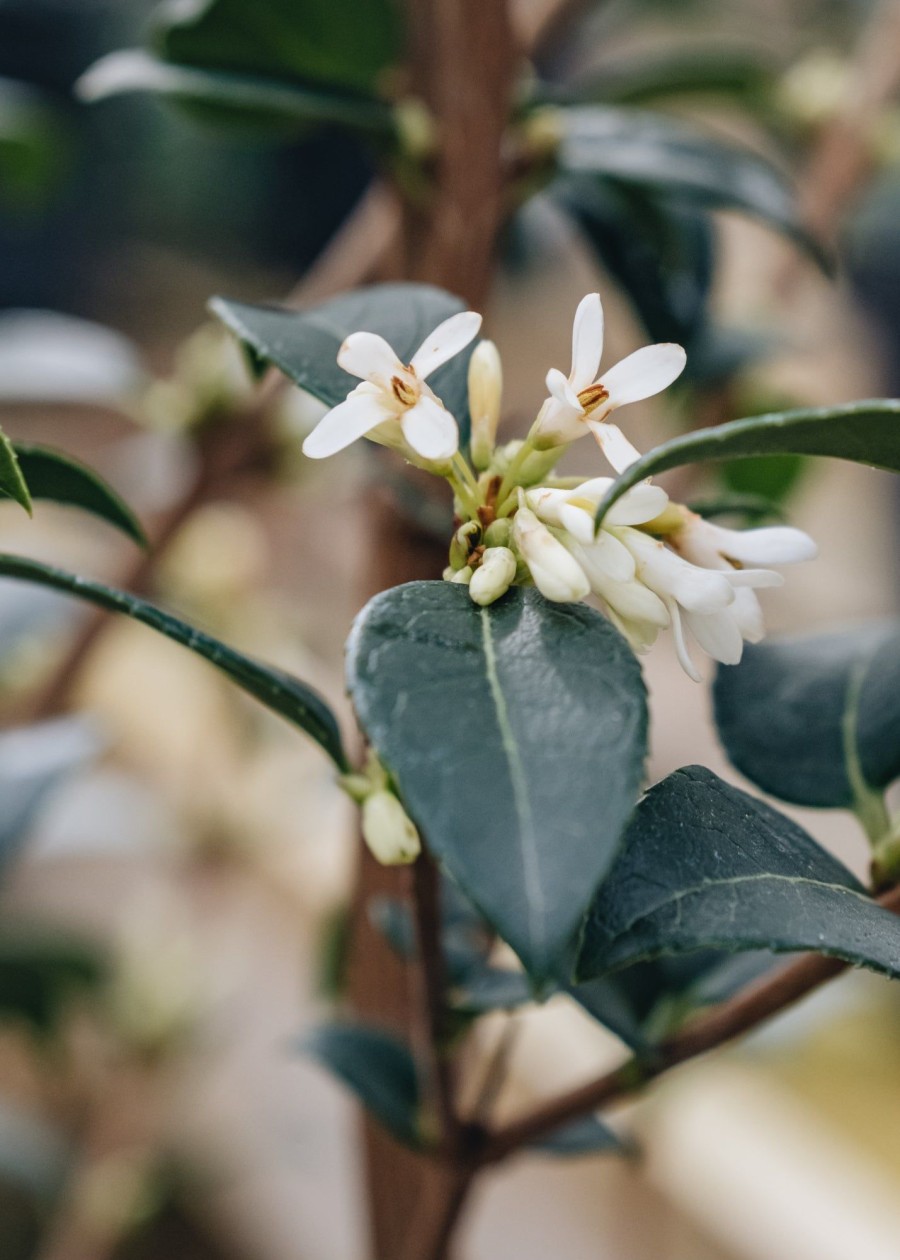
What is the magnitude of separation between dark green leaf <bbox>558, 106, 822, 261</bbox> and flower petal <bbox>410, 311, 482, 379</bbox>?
0.72 feet

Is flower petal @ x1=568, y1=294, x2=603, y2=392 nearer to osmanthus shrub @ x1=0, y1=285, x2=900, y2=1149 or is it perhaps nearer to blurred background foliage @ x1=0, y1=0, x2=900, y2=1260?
osmanthus shrub @ x1=0, y1=285, x2=900, y2=1149

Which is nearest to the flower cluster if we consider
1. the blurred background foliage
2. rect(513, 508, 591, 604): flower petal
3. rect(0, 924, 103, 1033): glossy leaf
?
rect(513, 508, 591, 604): flower petal

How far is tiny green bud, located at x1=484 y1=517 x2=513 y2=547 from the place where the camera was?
235mm

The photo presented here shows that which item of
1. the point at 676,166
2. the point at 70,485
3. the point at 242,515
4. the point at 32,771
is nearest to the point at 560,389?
the point at 70,485

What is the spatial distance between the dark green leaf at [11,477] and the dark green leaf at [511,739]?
0.08 meters

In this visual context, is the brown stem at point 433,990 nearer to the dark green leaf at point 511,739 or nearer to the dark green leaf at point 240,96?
the dark green leaf at point 511,739

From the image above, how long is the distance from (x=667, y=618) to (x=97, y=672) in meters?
1.34

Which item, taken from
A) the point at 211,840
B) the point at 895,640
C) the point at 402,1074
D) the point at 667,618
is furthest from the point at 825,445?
the point at 211,840

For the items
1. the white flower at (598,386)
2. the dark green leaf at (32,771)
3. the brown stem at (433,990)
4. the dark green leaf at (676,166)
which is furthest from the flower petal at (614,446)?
the dark green leaf at (32,771)

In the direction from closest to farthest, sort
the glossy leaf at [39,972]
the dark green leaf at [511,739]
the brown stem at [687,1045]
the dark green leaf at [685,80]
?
the dark green leaf at [511,739], the brown stem at [687,1045], the dark green leaf at [685,80], the glossy leaf at [39,972]

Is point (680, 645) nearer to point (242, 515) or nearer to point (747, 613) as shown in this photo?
point (747, 613)

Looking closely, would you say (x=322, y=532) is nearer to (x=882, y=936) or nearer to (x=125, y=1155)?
(x=125, y=1155)

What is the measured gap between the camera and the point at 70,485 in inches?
11.2

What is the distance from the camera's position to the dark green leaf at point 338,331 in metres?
Answer: 0.26
